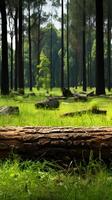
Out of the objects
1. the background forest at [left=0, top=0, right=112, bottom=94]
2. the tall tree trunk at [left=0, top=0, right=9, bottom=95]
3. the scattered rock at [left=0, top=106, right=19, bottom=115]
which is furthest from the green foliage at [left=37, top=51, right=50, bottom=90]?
the scattered rock at [left=0, top=106, right=19, bottom=115]

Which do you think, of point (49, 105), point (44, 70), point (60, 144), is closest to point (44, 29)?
point (44, 70)

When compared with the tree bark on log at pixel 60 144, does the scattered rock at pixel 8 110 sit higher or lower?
lower

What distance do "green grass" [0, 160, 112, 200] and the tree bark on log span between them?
0.16 meters

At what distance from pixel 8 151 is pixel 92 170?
1199 millimetres

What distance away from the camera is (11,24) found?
176 ft

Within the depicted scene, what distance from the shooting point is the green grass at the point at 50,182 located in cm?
542

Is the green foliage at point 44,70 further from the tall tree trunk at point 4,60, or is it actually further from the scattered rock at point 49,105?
the scattered rock at point 49,105

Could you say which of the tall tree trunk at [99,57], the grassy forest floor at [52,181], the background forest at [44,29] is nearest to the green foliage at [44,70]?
the background forest at [44,29]

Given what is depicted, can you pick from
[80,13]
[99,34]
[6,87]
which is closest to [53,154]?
[99,34]

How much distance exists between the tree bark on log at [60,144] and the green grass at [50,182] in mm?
163

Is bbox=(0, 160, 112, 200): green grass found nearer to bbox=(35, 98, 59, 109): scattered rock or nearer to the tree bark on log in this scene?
the tree bark on log

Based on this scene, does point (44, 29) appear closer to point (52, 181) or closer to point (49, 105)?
point (49, 105)

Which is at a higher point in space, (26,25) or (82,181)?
(26,25)

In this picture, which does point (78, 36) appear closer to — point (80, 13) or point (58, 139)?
point (80, 13)
